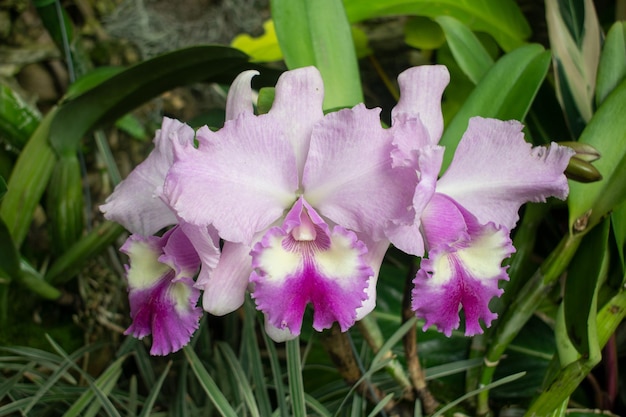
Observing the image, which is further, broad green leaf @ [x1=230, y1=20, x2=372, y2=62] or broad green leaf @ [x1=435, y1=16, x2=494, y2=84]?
broad green leaf @ [x1=230, y1=20, x2=372, y2=62]

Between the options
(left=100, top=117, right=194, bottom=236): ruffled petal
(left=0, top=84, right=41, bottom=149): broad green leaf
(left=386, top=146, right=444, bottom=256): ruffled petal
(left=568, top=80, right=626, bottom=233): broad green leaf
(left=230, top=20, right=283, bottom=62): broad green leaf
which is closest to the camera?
(left=386, top=146, right=444, bottom=256): ruffled petal

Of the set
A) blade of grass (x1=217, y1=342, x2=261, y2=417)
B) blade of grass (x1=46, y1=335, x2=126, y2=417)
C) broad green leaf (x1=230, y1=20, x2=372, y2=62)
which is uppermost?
broad green leaf (x1=230, y1=20, x2=372, y2=62)

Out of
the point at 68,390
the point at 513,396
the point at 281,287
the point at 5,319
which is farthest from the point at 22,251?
the point at 513,396

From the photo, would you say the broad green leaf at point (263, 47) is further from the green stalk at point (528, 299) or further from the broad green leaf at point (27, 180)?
the green stalk at point (528, 299)

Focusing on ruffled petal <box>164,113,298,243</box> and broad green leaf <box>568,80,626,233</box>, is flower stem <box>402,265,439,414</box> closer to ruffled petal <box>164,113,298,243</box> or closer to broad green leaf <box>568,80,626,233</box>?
broad green leaf <box>568,80,626,233</box>

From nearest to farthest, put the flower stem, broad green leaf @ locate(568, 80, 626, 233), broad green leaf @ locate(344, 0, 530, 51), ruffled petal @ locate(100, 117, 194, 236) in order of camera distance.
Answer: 1. ruffled petal @ locate(100, 117, 194, 236)
2. broad green leaf @ locate(568, 80, 626, 233)
3. the flower stem
4. broad green leaf @ locate(344, 0, 530, 51)

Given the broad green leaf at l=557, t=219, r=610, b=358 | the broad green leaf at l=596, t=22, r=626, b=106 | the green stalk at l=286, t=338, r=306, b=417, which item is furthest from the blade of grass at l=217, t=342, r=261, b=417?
the broad green leaf at l=596, t=22, r=626, b=106

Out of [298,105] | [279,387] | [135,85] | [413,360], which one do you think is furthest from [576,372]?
[135,85]

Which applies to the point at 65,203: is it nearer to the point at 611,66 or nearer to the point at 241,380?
the point at 241,380
